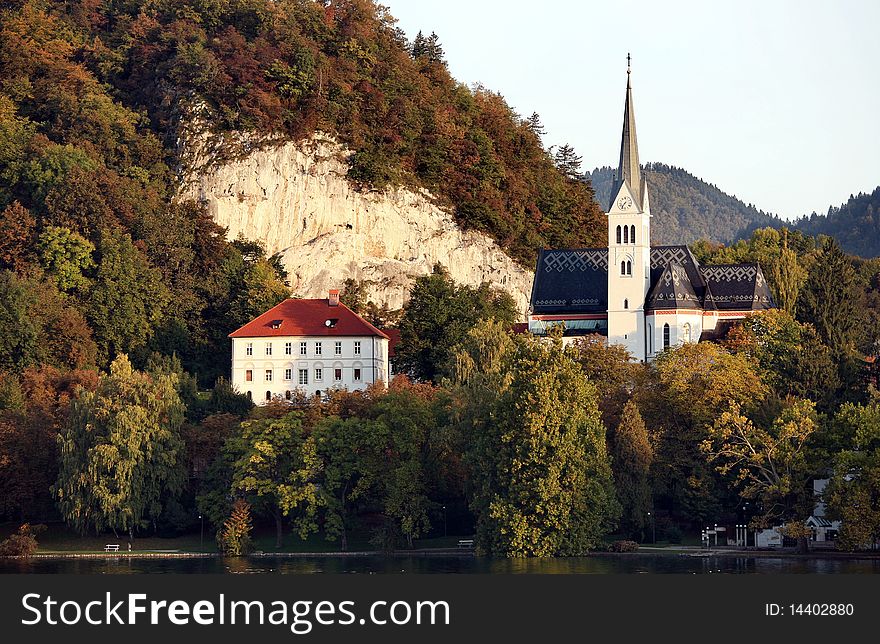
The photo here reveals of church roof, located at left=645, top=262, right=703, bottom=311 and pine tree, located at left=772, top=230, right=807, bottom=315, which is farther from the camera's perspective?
pine tree, located at left=772, top=230, right=807, bottom=315

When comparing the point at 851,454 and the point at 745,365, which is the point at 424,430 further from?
the point at 851,454

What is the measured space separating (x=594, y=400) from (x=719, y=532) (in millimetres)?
8568

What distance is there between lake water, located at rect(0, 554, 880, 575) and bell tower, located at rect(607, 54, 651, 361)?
35.2 m

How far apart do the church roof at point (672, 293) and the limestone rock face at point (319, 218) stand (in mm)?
16378

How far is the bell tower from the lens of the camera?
113 m

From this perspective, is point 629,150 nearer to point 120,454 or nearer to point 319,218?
point 319,218

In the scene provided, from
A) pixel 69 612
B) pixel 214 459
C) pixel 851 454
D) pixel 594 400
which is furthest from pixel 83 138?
pixel 69 612

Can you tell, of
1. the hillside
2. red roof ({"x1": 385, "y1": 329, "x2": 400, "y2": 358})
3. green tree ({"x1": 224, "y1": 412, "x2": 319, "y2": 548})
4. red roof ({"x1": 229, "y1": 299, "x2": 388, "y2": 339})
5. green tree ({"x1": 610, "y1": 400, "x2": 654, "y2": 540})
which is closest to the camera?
green tree ({"x1": 610, "y1": 400, "x2": 654, "y2": 540})

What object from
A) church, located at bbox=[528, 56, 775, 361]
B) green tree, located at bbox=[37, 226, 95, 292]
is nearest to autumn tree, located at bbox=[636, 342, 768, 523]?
church, located at bbox=[528, 56, 775, 361]

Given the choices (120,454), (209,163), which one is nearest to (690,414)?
(120,454)

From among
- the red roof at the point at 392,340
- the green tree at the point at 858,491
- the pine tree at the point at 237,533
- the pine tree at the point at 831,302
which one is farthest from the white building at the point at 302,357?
the green tree at the point at 858,491

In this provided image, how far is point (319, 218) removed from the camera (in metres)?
124

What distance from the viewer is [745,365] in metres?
88.6

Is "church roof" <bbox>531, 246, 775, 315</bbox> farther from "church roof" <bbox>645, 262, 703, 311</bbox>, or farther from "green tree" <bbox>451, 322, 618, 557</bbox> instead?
"green tree" <bbox>451, 322, 618, 557</bbox>
